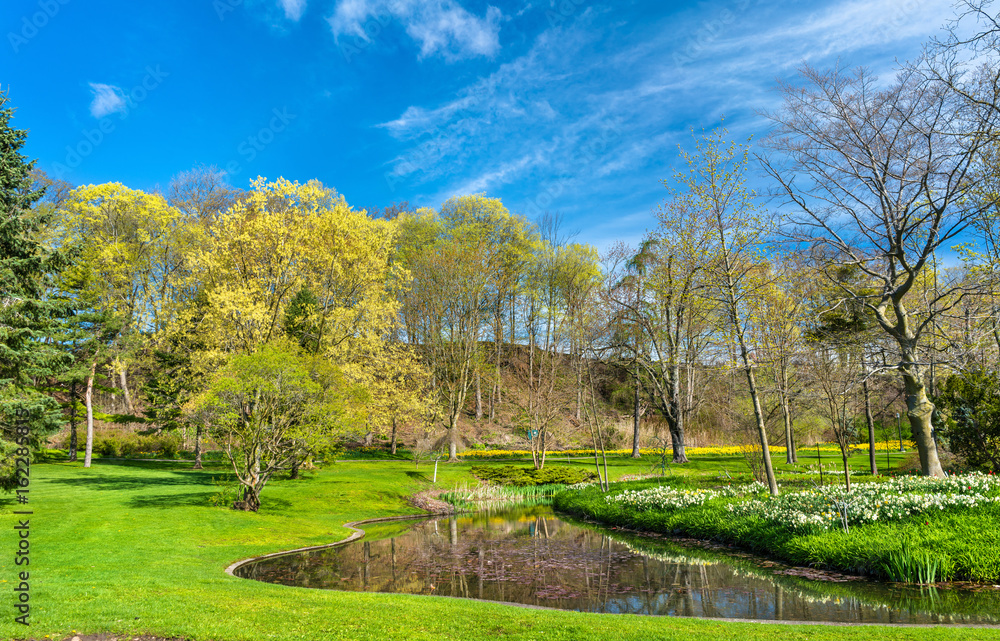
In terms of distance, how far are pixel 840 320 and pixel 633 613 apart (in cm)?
1936

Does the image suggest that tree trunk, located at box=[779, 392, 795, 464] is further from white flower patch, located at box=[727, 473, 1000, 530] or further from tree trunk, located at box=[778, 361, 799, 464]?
white flower patch, located at box=[727, 473, 1000, 530]

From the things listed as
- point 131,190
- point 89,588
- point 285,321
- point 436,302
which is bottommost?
point 89,588

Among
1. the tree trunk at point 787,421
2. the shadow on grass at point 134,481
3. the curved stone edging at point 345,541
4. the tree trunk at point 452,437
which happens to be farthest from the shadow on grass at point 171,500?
the tree trunk at point 787,421

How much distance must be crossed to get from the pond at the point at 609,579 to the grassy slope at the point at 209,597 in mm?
1248

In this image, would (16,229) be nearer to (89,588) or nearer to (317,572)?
(89,588)

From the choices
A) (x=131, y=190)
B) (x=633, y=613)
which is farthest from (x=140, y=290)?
(x=633, y=613)

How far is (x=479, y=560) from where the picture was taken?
12.8 metres

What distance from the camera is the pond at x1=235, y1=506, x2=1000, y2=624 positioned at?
7973 millimetres

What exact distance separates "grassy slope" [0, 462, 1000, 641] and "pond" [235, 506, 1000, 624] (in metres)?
1.25

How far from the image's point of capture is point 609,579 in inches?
418

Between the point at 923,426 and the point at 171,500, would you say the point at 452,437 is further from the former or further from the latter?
the point at 923,426

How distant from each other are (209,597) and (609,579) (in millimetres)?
7151

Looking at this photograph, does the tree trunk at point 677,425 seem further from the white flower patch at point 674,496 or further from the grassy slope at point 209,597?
the grassy slope at point 209,597

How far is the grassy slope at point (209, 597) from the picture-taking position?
6.22 meters
